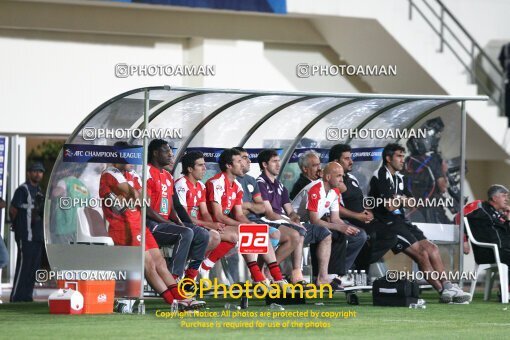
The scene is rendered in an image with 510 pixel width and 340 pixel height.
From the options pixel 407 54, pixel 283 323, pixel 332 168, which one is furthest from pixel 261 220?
pixel 407 54

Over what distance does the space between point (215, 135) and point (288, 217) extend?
150 cm

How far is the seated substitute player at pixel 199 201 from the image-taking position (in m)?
16.0

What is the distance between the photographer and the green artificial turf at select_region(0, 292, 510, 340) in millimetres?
11773

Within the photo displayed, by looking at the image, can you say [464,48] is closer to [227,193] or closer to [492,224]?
[492,224]

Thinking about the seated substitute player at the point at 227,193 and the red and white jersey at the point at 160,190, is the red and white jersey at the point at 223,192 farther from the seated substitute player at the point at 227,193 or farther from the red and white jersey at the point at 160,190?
the red and white jersey at the point at 160,190

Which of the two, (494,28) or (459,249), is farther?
(494,28)

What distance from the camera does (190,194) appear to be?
16.2 meters

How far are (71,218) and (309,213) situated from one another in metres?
3.35

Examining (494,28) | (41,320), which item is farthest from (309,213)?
(494,28)

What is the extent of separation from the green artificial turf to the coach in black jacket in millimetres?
1529

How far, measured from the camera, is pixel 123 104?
15.3m

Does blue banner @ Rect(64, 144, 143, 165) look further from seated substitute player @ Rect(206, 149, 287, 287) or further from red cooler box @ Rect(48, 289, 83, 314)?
red cooler box @ Rect(48, 289, 83, 314)

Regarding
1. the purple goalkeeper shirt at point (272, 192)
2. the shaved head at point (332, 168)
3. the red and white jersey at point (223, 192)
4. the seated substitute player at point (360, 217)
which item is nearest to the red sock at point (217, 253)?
the red and white jersey at point (223, 192)

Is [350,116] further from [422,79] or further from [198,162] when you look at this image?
[422,79]
